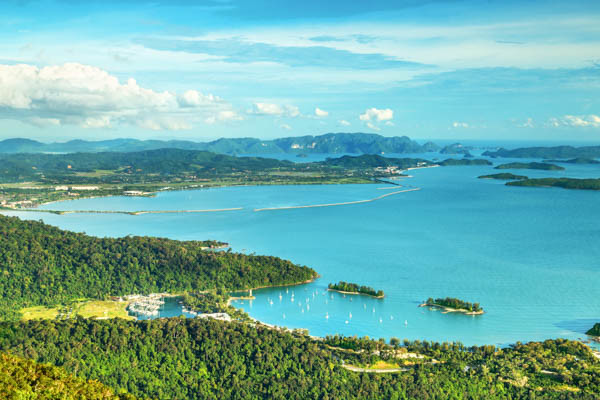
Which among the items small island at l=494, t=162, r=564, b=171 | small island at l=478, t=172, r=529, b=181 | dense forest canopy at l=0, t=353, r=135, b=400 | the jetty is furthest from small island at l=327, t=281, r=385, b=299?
small island at l=494, t=162, r=564, b=171

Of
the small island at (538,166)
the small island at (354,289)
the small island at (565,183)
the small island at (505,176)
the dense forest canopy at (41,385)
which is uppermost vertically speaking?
the small island at (538,166)

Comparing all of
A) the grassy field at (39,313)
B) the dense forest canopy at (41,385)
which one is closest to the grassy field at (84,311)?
the grassy field at (39,313)

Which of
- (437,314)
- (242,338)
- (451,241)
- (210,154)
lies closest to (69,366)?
(242,338)

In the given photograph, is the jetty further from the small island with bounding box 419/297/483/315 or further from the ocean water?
the small island with bounding box 419/297/483/315

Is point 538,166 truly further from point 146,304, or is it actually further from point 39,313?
point 39,313

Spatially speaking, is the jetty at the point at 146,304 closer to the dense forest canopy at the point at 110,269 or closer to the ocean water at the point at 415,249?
the dense forest canopy at the point at 110,269

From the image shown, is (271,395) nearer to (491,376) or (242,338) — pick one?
(242,338)

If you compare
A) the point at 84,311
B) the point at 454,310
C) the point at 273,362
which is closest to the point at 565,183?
the point at 454,310
